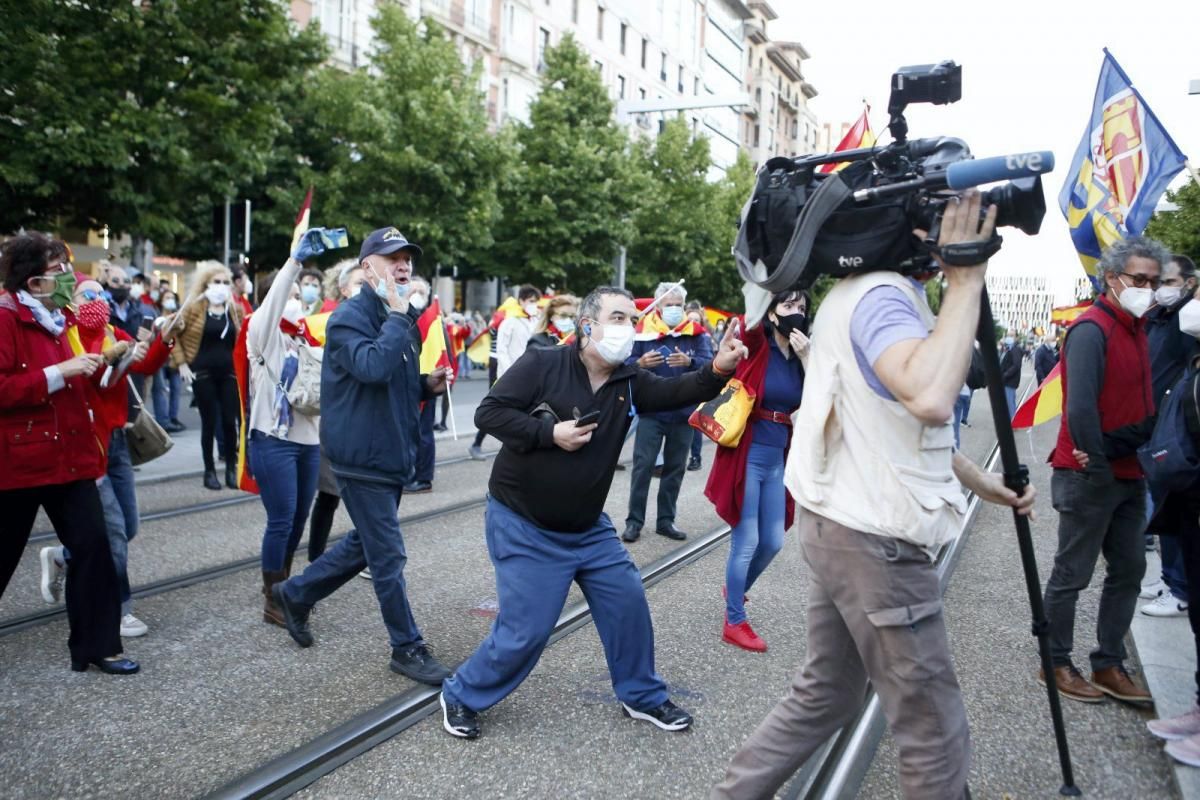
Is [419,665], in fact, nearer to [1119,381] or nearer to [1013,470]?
[1013,470]

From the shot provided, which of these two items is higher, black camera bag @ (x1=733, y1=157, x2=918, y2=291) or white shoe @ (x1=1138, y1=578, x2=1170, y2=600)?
black camera bag @ (x1=733, y1=157, x2=918, y2=291)

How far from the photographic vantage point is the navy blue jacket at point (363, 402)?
4.46 m

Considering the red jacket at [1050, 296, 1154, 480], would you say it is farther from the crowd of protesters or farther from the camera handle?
the camera handle

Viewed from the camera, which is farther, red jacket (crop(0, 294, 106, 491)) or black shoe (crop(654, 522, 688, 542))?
black shoe (crop(654, 522, 688, 542))

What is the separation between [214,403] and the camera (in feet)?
31.1

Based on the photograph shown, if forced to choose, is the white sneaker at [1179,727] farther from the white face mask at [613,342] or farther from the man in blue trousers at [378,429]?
the man in blue trousers at [378,429]

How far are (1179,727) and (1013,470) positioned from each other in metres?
1.92

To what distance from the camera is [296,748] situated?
12.4 feet

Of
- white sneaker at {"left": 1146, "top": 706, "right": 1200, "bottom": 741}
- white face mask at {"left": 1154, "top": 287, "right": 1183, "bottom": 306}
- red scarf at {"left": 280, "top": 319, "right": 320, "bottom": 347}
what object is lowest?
white sneaker at {"left": 1146, "top": 706, "right": 1200, "bottom": 741}

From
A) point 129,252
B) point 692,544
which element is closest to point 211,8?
point 129,252

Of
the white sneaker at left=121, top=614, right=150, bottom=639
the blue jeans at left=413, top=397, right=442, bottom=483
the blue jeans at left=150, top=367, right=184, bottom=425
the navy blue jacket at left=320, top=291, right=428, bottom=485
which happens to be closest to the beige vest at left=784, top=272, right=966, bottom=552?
the navy blue jacket at left=320, top=291, right=428, bottom=485

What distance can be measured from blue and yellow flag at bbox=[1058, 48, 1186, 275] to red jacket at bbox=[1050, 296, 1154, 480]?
2.11 meters

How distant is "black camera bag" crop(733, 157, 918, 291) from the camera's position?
249cm

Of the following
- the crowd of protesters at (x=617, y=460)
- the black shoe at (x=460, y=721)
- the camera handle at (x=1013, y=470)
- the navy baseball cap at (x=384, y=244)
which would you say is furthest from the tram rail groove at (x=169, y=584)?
the camera handle at (x=1013, y=470)
